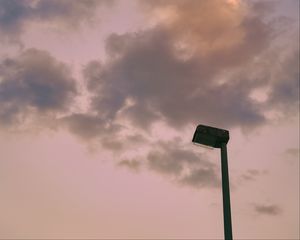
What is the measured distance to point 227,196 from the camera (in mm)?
10398

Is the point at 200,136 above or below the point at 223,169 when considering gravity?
above

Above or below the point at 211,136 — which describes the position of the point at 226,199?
below

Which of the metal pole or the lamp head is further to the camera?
the lamp head

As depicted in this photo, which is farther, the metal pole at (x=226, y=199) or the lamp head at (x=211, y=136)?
the lamp head at (x=211, y=136)

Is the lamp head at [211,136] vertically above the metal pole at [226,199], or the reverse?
the lamp head at [211,136]

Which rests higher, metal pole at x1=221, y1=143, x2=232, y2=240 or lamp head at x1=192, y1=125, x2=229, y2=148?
lamp head at x1=192, y1=125, x2=229, y2=148

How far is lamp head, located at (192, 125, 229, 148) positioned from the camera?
37.5 ft

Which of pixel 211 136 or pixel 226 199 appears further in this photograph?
pixel 211 136

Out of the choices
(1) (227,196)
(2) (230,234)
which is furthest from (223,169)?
(2) (230,234)

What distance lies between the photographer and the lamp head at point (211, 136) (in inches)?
450

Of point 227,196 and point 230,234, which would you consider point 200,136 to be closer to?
point 227,196

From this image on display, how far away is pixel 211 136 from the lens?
450 inches

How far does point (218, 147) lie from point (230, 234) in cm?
233

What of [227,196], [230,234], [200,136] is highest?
[200,136]
